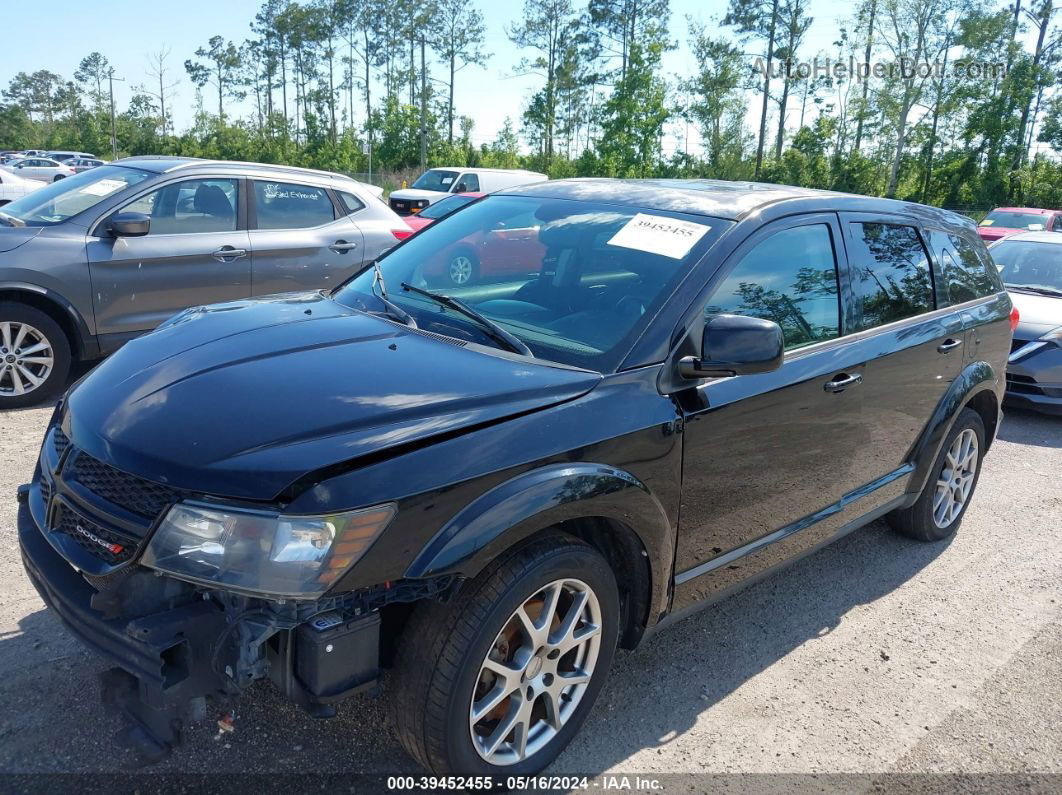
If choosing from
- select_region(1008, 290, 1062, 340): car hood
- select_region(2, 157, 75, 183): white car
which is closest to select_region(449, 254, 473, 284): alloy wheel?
select_region(1008, 290, 1062, 340): car hood

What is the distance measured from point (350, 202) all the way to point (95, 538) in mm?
5677

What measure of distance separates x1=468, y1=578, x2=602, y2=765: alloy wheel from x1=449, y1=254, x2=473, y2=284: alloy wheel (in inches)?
56.4

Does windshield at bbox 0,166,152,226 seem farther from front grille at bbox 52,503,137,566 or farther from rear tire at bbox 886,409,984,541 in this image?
rear tire at bbox 886,409,984,541

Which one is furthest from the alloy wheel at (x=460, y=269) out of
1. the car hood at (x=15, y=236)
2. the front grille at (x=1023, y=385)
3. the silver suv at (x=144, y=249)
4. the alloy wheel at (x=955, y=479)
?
the front grille at (x=1023, y=385)

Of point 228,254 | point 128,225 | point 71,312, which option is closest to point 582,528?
point 128,225

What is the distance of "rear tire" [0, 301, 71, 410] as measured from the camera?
18.9ft

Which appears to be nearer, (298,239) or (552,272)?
(552,272)

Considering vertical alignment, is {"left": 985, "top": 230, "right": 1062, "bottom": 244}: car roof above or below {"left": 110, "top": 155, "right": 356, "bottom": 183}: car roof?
below

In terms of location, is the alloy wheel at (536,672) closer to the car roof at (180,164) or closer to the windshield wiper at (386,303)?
the windshield wiper at (386,303)

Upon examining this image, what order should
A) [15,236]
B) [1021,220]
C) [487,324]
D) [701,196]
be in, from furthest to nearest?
[1021,220] < [15,236] < [701,196] < [487,324]

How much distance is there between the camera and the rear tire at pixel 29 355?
5.76 meters

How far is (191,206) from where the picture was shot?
6.52 m

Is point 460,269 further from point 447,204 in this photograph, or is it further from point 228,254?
point 228,254

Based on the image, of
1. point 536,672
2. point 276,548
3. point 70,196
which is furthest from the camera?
point 70,196
